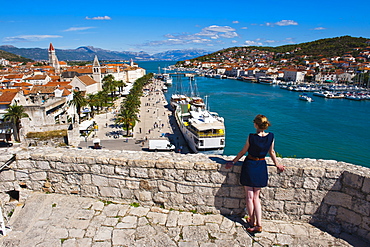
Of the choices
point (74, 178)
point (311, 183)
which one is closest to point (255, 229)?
point (311, 183)

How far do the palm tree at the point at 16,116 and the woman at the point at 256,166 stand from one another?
27.5 metres

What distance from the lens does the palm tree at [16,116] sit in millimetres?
24891

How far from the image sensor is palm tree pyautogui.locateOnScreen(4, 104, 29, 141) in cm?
2489

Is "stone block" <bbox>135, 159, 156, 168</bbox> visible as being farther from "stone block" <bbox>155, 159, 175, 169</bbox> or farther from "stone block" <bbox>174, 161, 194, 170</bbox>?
"stone block" <bbox>174, 161, 194, 170</bbox>

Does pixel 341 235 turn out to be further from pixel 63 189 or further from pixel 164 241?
pixel 63 189

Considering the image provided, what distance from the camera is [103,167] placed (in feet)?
14.5

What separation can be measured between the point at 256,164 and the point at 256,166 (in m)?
0.03

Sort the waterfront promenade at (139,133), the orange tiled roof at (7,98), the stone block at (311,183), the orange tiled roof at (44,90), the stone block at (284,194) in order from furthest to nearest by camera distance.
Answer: the orange tiled roof at (44,90) → the orange tiled roof at (7,98) → the waterfront promenade at (139,133) → the stone block at (284,194) → the stone block at (311,183)

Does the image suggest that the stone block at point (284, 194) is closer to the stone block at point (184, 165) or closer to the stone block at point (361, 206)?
the stone block at point (361, 206)

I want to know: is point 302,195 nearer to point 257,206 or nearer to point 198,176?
point 257,206

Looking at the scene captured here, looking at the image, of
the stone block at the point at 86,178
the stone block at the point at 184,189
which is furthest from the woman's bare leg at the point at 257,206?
the stone block at the point at 86,178

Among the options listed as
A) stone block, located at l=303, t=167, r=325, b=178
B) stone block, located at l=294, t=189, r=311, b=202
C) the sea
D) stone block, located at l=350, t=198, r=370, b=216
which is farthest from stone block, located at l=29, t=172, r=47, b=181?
the sea

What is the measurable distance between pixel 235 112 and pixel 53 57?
86902 mm

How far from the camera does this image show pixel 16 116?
82.7ft
